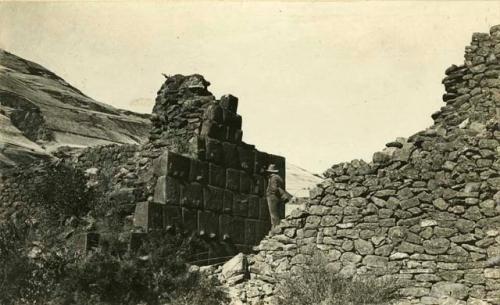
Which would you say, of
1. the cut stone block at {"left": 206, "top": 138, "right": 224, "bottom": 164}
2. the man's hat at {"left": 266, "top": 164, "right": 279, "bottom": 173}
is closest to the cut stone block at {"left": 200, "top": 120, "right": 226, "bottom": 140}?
the cut stone block at {"left": 206, "top": 138, "right": 224, "bottom": 164}

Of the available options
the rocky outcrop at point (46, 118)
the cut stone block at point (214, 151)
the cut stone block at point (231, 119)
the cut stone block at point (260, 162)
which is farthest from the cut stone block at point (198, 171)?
the rocky outcrop at point (46, 118)

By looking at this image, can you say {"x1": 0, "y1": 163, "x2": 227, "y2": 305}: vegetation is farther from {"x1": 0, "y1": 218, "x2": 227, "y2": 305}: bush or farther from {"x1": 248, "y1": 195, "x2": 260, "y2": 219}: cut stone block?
{"x1": 248, "y1": 195, "x2": 260, "y2": 219}: cut stone block

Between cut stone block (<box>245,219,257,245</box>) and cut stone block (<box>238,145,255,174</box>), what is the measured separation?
0.92 metres

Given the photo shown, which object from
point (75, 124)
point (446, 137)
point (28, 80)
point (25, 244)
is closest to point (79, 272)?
point (25, 244)

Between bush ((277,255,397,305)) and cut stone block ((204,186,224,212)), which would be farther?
cut stone block ((204,186,224,212))

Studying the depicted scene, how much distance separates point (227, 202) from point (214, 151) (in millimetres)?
907

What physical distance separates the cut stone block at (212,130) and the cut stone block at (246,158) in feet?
1.65

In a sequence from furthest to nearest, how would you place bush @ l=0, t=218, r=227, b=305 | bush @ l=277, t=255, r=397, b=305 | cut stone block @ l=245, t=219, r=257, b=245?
cut stone block @ l=245, t=219, r=257, b=245, bush @ l=0, t=218, r=227, b=305, bush @ l=277, t=255, r=397, b=305

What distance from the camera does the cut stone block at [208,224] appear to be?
1035 cm

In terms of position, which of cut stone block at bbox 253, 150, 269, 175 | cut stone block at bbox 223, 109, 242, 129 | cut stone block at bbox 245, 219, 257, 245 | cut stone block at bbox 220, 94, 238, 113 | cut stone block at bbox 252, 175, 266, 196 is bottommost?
cut stone block at bbox 245, 219, 257, 245

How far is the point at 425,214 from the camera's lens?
8.27 m

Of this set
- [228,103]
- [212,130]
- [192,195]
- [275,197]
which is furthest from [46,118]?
[275,197]

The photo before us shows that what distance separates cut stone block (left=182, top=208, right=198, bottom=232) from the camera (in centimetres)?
1006

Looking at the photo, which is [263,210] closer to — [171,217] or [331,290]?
[171,217]
